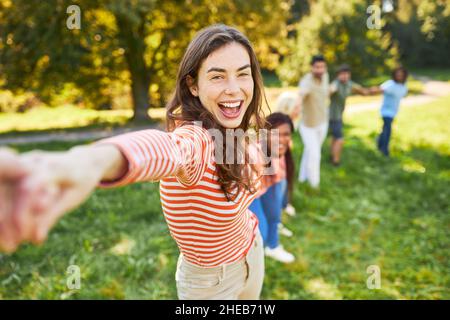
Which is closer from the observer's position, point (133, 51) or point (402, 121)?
point (402, 121)

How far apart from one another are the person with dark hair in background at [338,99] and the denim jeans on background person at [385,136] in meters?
0.93

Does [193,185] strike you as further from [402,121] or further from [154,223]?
[402,121]

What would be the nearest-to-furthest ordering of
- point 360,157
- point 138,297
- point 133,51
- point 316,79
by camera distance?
point 138,297 → point 316,79 → point 360,157 → point 133,51

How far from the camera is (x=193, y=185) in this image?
1.28 metres

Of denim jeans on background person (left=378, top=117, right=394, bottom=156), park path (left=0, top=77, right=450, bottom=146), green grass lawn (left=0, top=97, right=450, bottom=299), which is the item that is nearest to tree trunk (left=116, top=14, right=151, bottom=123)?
park path (left=0, top=77, right=450, bottom=146)

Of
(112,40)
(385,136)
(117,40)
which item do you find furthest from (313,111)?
(117,40)

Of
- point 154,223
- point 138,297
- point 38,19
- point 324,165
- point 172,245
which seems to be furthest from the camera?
point 38,19

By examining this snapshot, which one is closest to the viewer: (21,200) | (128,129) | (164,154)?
(21,200)

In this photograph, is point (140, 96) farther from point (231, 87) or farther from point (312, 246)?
point (231, 87)

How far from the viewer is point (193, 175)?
1.18 metres

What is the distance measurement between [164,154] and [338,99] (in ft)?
19.0

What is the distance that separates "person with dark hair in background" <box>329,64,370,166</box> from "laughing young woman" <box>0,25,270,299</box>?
4808mm

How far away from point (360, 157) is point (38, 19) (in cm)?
798

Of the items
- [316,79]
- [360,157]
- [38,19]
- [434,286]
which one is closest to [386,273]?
[434,286]
